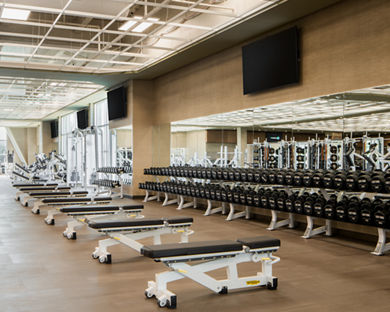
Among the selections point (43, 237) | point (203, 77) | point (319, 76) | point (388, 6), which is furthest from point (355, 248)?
point (203, 77)

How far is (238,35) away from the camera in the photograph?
7.74 metres

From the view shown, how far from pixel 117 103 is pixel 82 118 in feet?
20.5

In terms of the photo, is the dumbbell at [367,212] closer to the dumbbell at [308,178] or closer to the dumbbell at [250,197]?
the dumbbell at [308,178]

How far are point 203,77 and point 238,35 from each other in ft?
6.77

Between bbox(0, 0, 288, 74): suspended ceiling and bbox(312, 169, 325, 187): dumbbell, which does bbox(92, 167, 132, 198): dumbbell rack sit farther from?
bbox(312, 169, 325, 187): dumbbell

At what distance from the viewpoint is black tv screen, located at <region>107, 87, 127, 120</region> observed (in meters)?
12.4

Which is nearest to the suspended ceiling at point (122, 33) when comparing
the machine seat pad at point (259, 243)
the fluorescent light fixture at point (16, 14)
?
the fluorescent light fixture at point (16, 14)

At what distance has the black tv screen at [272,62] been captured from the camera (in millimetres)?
6852

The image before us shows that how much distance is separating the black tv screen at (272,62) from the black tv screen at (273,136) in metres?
0.80

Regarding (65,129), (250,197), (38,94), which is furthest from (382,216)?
(65,129)

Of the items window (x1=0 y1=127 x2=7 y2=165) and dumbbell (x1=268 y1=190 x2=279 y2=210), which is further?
window (x1=0 y1=127 x2=7 y2=165)

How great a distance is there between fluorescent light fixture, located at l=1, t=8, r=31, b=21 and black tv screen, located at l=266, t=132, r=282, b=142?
182 inches

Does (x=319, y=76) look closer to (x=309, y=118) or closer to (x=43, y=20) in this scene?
(x=309, y=118)

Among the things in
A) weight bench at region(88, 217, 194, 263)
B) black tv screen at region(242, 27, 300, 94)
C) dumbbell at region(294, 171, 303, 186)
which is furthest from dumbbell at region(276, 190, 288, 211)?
black tv screen at region(242, 27, 300, 94)
